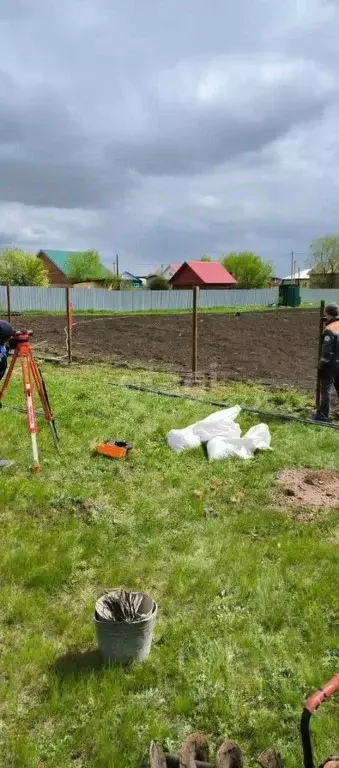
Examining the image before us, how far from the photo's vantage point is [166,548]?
4375 millimetres

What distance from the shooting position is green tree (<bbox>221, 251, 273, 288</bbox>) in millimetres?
73812

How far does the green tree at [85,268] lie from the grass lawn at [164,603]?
2518 inches

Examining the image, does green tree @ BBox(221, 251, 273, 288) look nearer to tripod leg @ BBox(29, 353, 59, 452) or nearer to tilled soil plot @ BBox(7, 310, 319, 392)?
tilled soil plot @ BBox(7, 310, 319, 392)

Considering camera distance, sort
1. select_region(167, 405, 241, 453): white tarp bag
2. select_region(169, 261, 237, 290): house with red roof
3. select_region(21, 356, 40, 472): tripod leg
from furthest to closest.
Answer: select_region(169, 261, 237, 290): house with red roof → select_region(167, 405, 241, 453): white tarp bag → select_region(21, 356, 40, 472): tripod leg

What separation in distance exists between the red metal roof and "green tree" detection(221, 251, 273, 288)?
8.71 metres

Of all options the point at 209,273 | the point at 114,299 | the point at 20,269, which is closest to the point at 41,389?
the point at 114,299

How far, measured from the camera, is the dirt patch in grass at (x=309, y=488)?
5254 millimetres

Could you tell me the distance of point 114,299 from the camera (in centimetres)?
3784

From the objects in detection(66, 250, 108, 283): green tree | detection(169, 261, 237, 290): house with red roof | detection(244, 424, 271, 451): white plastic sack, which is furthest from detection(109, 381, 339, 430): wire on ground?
detection(66, 250, 108, 283): green tree

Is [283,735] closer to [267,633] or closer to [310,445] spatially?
[267,633]

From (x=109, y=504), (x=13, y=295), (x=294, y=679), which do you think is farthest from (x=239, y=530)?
(x=13, y=295)

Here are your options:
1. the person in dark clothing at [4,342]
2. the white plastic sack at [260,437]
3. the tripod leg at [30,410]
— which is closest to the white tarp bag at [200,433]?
the white plastic sack at [260,437]

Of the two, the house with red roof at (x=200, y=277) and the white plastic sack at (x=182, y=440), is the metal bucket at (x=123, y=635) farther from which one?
the house with red roof at (x=200, y=277)

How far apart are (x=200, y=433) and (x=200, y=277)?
5567 cm
